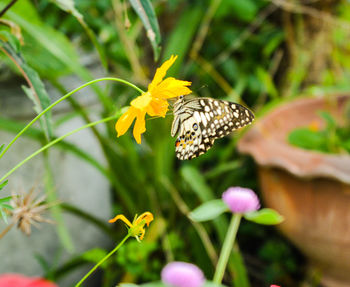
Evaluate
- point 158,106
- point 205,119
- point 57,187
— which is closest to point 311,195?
point 205,119

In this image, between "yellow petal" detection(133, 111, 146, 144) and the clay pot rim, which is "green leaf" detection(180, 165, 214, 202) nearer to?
the clay pot rim

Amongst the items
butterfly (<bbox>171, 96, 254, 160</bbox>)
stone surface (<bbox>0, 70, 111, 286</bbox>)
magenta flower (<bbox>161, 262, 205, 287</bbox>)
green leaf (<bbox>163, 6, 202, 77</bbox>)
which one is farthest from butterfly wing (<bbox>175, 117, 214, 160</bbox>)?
green leaf (<bbox>163, 6, 202, 77</bbox>)

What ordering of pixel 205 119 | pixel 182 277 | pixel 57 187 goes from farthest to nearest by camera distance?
pixel 57 187
pixel 205 119
pixel 182 277

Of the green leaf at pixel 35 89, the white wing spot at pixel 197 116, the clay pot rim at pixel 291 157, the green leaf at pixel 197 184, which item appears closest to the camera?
the green leaf at pixel 35 89

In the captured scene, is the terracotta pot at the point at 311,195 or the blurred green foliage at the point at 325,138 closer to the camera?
the terracotta pot at the point at 311,195

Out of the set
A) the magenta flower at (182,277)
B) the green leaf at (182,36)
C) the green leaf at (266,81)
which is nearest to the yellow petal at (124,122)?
the magenta flower at (182,277)

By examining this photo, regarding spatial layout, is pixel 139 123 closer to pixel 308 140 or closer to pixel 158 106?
pixel 158 106

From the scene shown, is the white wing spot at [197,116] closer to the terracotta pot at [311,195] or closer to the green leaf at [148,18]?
the green leaf at [148,18]
